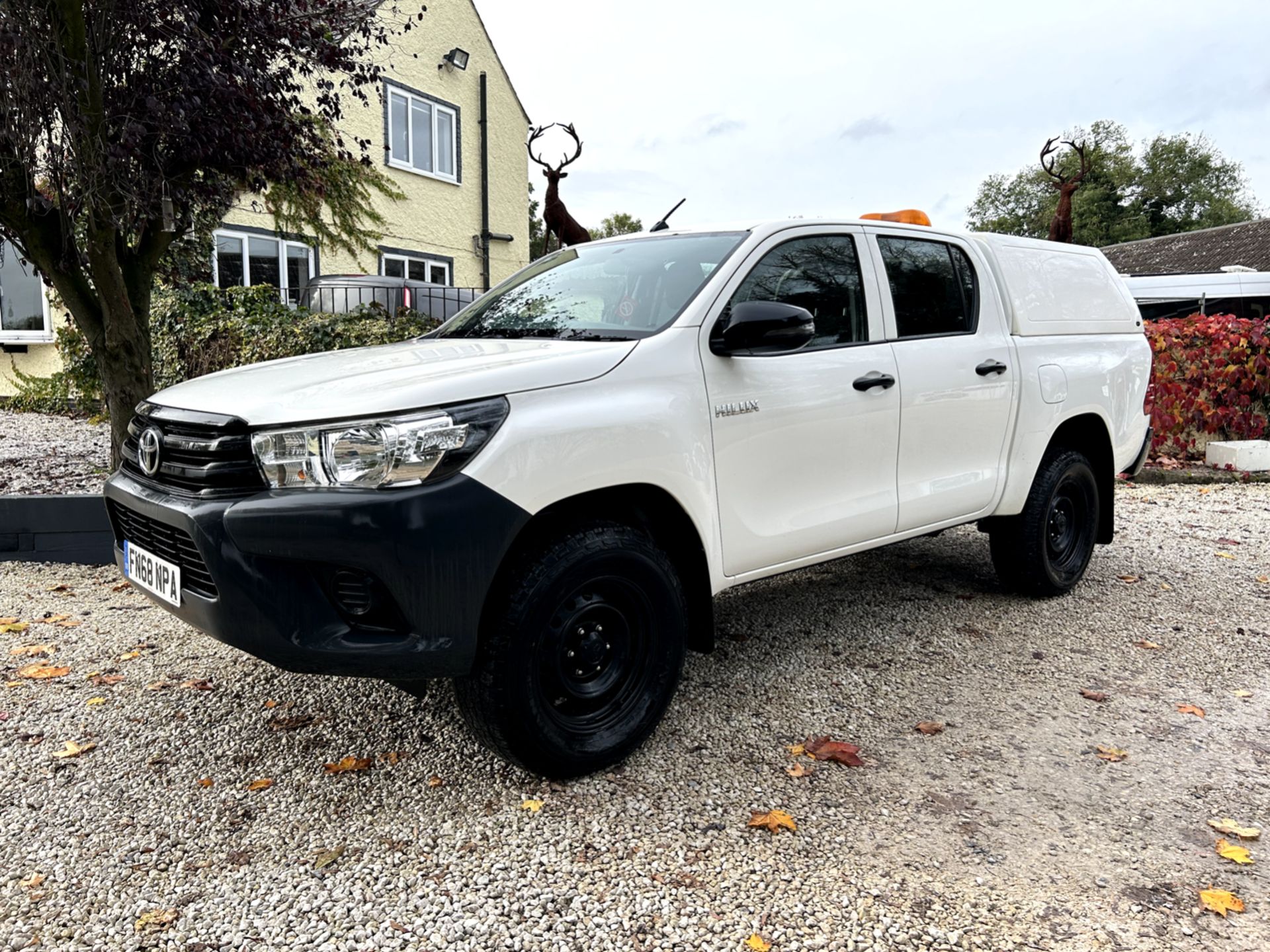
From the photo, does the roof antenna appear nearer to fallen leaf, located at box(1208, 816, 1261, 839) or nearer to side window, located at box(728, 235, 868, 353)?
side window, located at box(728, 235, 868, 353)

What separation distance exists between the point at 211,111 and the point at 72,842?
3.95 meters

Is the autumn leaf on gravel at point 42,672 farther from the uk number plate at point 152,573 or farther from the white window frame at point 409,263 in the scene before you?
the white window frame at point 409,263

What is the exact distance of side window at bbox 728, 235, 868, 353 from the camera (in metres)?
3.35

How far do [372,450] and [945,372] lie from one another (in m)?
2.57

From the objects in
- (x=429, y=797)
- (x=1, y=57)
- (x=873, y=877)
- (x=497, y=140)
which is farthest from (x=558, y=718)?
(x=497, y=140)

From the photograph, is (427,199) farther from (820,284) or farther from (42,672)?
(820,284)

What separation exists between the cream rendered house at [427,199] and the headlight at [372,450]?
10.5m

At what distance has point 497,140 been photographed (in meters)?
17.0

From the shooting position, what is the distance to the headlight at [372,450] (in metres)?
2.33

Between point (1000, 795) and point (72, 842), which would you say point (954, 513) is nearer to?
point (1000, 795)

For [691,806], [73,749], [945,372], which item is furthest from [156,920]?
[945,372]

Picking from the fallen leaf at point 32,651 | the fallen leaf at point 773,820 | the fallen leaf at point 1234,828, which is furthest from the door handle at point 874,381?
the fallen leaf at point 32,651

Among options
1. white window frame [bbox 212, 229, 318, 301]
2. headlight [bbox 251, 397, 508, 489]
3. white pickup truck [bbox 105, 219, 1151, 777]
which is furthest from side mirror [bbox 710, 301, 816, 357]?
white window frame [bbox 212, 229, 318, 301]

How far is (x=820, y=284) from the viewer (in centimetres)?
353
